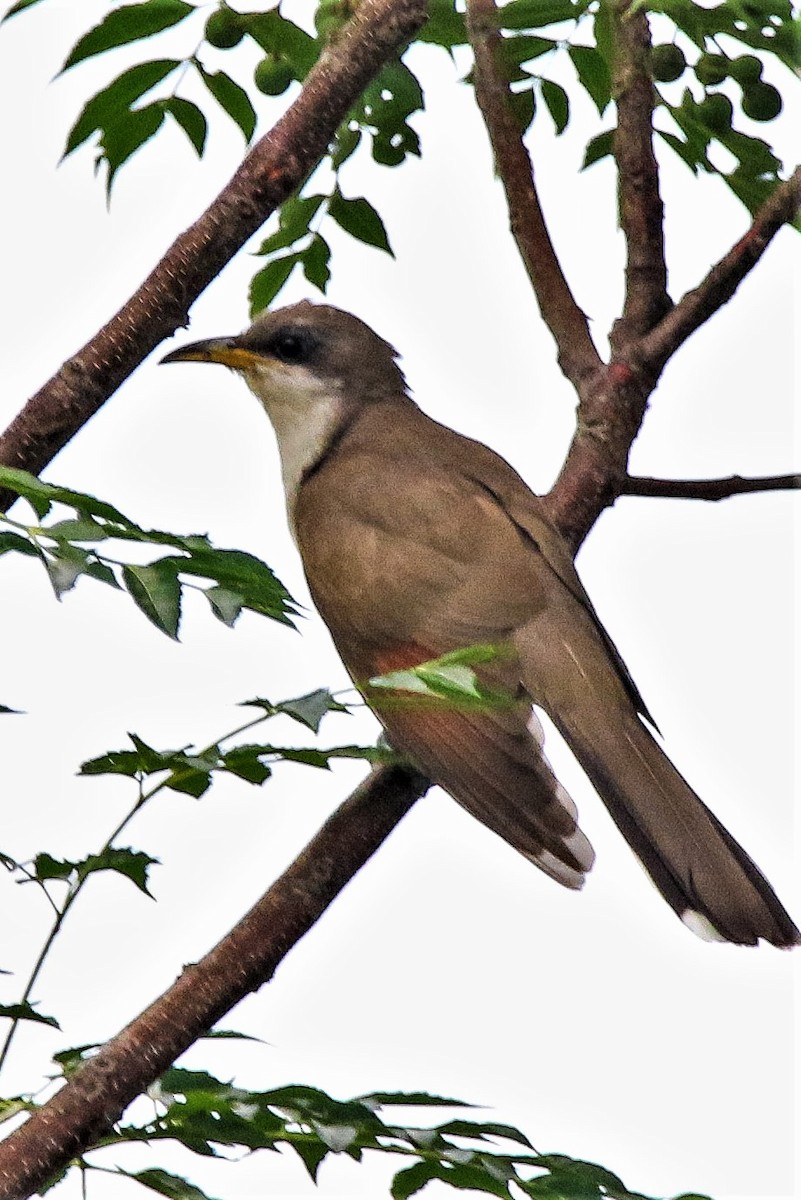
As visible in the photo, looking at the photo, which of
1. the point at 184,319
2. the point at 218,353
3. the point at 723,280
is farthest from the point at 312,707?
the point at 218,353

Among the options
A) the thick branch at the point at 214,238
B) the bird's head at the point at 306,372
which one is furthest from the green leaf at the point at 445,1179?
the bird's head at the point at 306,372

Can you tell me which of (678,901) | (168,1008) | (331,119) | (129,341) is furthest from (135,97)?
(678,901)

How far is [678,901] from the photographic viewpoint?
252 centimetres

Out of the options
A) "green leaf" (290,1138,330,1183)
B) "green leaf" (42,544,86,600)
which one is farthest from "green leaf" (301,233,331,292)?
"green leaf" (290,1138,330,1183)

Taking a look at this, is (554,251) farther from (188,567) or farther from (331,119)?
(188,567)

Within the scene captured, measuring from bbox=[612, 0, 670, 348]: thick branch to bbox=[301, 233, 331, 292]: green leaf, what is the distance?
0.51 m

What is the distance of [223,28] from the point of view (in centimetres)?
232

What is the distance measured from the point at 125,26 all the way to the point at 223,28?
0.59ft

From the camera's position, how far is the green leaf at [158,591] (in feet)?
4.66

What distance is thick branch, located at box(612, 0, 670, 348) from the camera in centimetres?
241

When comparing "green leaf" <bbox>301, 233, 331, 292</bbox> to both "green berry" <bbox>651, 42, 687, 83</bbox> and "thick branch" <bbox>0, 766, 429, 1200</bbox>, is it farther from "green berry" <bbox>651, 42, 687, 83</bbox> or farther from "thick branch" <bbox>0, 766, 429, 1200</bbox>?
"thick branch" <bbox>0, 766, 429, 1200</bbox>

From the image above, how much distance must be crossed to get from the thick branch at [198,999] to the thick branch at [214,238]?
60 cm

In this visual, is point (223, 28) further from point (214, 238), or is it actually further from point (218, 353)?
point (218, 353)

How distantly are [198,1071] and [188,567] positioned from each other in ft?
2.11
